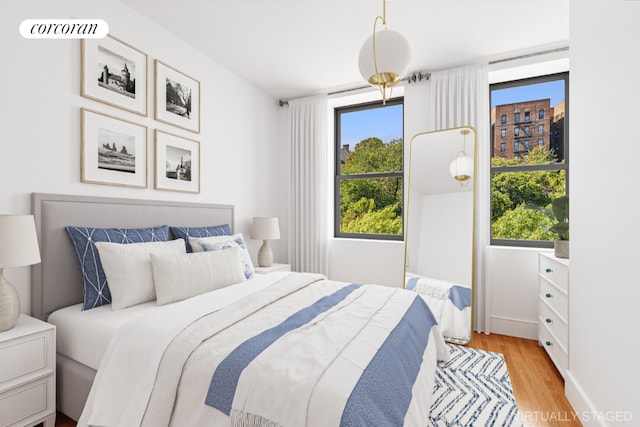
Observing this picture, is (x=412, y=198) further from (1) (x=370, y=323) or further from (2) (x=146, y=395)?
(2) (x=146, y=395)

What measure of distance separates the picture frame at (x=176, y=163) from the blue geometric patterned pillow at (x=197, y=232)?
390 millimetres

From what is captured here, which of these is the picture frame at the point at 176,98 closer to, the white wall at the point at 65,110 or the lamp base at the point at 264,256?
the white wall at the point at 65,110

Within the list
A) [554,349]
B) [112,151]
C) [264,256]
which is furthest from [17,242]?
[554,349]

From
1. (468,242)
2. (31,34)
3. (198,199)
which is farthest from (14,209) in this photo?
(468,242)

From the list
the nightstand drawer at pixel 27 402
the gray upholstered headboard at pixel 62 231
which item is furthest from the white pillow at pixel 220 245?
the nightstand drawer at pixel 27 402

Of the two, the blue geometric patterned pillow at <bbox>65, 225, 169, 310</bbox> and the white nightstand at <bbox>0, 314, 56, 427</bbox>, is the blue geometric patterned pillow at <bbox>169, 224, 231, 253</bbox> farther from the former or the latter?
the white nightstand at <bbox>0, 314, 56, 427</bbox>

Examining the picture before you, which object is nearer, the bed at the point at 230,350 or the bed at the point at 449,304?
the bed at the point at 230,350

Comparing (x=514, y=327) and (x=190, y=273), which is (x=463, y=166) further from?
(x=190, y=273)

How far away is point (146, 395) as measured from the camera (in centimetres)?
128

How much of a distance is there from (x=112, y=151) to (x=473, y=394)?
9.81 ft

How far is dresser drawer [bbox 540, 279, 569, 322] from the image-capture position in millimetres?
2123

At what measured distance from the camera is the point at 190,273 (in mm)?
2037

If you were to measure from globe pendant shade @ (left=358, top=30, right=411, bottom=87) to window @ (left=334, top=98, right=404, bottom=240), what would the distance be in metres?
2.25

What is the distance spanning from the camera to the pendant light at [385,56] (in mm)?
1526
